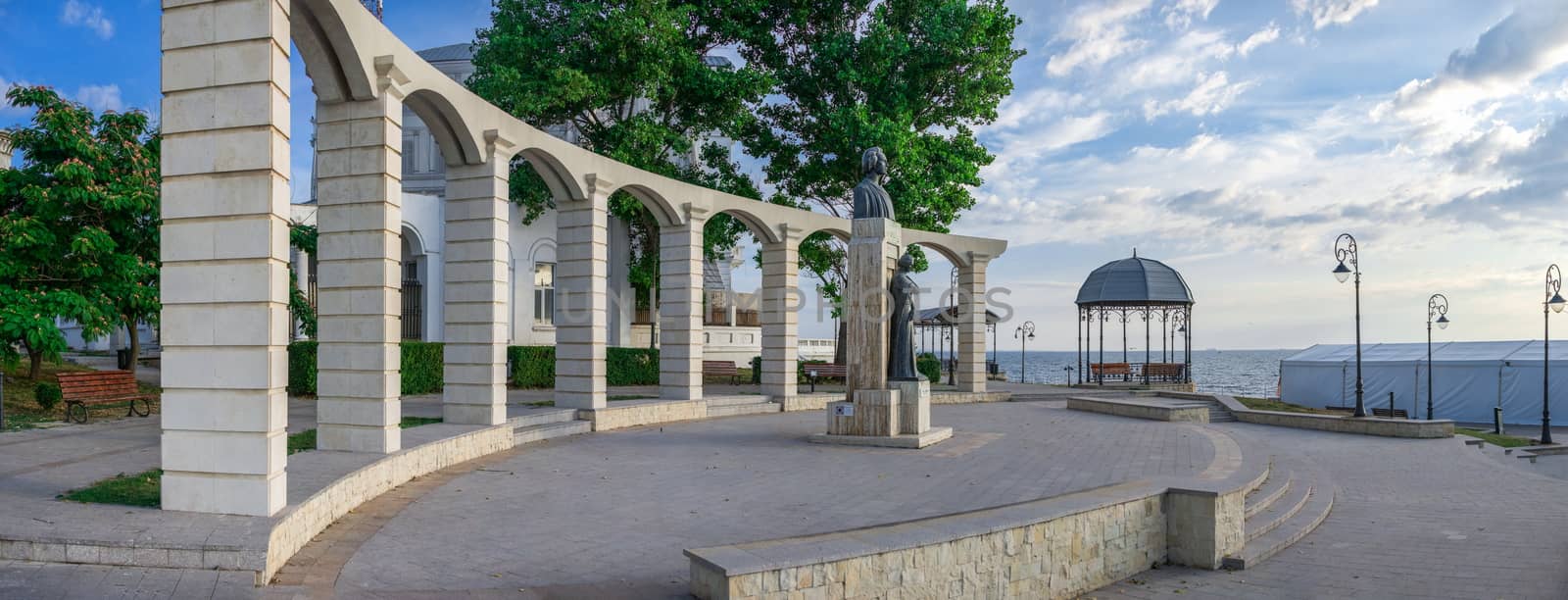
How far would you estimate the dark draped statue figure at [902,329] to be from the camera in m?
13.7

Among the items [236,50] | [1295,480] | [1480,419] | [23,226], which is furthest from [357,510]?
[1480,419]

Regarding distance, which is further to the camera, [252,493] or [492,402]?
[492,402]

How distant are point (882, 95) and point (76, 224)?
18.1 m

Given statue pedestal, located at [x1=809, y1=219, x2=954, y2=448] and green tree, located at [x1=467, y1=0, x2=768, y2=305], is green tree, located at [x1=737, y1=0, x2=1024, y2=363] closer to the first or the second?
green tree, located at [x1=467, y1=0, x2=768, y2=305]

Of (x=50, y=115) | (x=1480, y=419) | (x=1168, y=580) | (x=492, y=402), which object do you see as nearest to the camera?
(x=1168, y=580)

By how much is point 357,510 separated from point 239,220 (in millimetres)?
2731

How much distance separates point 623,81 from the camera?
23.5 meters

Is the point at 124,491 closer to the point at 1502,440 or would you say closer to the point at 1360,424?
the point at 1360,424

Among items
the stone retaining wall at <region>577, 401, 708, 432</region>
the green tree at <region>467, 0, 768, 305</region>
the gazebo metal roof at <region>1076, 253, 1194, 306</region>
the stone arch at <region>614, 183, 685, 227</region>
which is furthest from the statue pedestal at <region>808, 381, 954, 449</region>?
the gazebo metal roof at <region>1076, 253, 1194, 306</region>

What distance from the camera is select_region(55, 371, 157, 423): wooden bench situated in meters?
13.3

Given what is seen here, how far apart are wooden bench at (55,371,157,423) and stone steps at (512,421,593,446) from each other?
6.19 m

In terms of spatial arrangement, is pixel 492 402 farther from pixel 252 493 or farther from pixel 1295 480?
pixel 1295 480

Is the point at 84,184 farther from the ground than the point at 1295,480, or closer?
farther from the ground

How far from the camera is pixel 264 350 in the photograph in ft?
21.4
